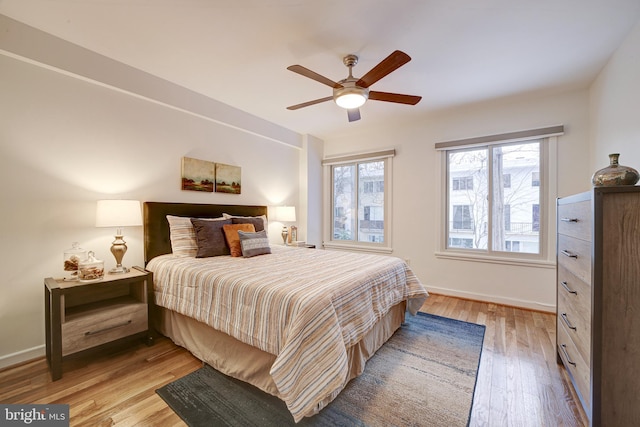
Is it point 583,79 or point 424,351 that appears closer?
point 424,351

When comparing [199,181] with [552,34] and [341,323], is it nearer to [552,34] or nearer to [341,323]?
[341,323]

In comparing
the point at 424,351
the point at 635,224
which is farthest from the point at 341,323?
the point at 635,224

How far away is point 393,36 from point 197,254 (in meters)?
2.62

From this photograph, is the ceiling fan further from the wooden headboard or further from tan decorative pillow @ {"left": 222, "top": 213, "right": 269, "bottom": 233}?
the wooden headboard

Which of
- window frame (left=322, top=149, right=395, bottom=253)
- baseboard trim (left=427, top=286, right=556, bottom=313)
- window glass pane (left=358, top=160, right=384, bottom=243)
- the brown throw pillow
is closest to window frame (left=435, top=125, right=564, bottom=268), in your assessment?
baseboard trim (left=427, top=286, right=556, bottom=313)

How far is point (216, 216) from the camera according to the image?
330 centimetres

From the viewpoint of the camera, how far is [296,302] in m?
1.47

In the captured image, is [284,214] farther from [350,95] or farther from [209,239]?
[350,95]

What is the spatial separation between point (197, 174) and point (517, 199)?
398 centimetres

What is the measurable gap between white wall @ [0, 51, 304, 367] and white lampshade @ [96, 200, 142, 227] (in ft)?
0.98

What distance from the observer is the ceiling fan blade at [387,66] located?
173 cm

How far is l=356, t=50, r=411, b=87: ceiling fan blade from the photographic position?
1.73 metres

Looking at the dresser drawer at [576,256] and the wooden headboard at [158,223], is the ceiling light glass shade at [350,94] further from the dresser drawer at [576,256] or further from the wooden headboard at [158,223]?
the wooden headboard at [158,223]

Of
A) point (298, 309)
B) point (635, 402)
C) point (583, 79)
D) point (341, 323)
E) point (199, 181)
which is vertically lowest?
point (635, 402)
